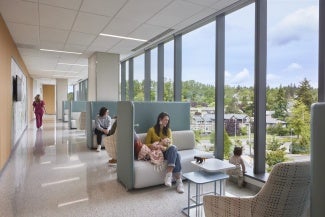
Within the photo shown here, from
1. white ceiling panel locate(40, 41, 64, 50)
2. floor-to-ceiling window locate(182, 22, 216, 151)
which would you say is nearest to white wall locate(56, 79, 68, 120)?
white ceiling panel locate(40, 41, 64, 50)

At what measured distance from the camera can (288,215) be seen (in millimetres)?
1469

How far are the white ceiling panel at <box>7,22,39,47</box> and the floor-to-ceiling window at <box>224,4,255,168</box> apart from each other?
3.86 meters

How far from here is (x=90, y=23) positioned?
434 cm

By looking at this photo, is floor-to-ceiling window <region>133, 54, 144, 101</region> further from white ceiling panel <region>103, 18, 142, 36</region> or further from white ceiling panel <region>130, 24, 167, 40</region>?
white ceiling panel <region>103, 18, 142, 36</region>

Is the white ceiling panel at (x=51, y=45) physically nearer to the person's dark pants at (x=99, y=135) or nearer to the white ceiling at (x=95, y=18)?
the white ceiling at (x=95, y=18)

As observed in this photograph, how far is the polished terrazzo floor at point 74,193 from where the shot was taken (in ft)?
8.38

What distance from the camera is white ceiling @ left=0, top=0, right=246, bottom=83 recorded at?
3527 millimetres

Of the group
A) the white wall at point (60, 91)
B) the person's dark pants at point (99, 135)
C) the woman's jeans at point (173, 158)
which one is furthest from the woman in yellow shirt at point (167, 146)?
the white wall at point (60, 91)

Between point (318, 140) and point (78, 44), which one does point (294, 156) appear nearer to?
point (318, 140)

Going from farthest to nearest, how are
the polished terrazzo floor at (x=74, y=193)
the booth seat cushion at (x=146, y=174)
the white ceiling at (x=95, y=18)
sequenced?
the white ceiling at (x=95, y=18), the booth seat cushion at (x=146, y=174), the polished terrazzo floor at (x=74, y=193)

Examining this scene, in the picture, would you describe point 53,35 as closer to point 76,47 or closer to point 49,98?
point 76,47

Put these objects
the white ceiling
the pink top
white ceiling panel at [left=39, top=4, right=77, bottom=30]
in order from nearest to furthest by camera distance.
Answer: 1. the white ceiling
2. white ceiling panel at [left=39, top=4, right=77, bottom=30]
3. the pink top

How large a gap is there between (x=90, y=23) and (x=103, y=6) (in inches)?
34.4

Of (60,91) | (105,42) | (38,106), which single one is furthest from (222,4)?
(60,91)
